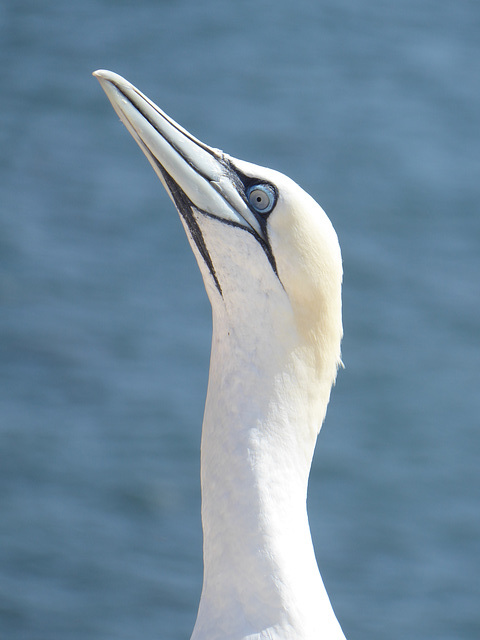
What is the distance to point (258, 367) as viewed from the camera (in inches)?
157

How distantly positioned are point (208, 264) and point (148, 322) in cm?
552

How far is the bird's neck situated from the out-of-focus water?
3.96 m

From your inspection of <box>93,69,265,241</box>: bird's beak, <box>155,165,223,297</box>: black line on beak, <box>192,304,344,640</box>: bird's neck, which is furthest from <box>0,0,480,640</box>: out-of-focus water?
<box>93,69,265,241</box>: bird's beak

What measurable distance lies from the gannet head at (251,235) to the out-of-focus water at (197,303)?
4275mm

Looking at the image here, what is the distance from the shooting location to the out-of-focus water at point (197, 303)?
816cm

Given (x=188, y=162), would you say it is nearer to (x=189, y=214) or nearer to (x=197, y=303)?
(x=189, y=214)

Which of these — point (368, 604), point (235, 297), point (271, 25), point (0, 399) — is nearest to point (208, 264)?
point (235, 297)

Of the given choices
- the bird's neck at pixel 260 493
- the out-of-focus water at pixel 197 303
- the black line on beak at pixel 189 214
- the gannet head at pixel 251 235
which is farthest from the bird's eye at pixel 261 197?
the out-of-focus water at pixel 197 303

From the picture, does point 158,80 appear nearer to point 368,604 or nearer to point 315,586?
point 368,604

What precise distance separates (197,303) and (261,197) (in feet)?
18.7

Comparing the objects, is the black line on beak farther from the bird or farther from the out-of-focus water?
the out-of-focus water

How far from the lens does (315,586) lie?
13.3ft

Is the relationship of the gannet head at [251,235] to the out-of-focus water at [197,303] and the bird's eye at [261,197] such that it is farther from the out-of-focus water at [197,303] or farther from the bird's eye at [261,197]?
the out-of-focus water at [197,303]

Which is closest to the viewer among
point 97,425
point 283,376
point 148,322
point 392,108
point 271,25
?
point 283,376
